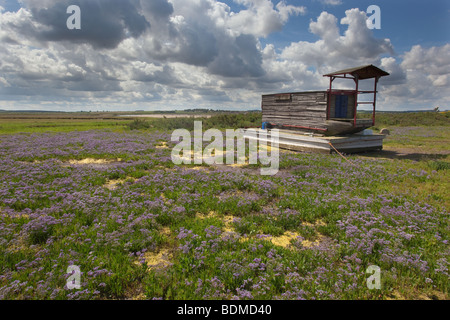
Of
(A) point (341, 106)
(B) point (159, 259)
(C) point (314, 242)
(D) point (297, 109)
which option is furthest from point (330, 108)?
(B) point (159, 259)

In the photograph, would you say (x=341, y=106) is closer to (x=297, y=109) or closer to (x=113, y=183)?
(x=297, y=109)

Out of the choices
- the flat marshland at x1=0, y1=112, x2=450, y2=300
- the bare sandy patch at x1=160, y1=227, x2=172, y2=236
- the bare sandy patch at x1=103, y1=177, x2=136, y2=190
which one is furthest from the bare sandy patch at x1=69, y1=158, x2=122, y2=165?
the bare sandy patch at x1=160, y1=227, x2=172, y2=236

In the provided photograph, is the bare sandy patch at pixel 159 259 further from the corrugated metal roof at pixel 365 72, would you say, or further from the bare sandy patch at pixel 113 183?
the corrugated metal roof at pixel 365 72

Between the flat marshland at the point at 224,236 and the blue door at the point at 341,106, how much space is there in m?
9.64

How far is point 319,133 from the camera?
20.3m

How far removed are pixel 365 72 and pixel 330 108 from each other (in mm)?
3507

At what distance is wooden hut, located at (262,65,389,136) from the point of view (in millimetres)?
18594

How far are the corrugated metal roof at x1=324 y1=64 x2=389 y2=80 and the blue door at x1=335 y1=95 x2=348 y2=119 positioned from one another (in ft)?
6.68

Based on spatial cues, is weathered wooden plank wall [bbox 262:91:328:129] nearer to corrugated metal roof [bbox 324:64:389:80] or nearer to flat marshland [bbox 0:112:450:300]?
corrugated metal roof [bbox 324:64:389:80]

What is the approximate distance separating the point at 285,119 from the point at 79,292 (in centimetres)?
2278

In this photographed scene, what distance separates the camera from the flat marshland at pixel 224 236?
452 cm

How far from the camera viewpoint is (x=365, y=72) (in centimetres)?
1827
